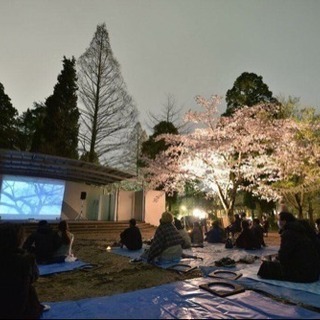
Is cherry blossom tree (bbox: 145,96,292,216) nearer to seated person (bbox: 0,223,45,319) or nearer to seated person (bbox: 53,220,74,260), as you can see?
seated person (bbox: 53,220,74,260)

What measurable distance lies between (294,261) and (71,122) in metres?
21.6

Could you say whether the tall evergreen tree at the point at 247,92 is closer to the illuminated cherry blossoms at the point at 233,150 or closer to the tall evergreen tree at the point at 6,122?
the illuminated cherry blossoms at the point at 233,150

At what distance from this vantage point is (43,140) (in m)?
22.0

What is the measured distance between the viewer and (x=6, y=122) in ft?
82.9

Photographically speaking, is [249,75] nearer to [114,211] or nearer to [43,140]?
[114,211]

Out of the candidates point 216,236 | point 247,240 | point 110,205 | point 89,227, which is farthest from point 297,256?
point 110,205

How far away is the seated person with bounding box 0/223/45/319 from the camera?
2.65 m

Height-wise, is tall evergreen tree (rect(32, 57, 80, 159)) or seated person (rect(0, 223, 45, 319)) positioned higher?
tall evergreen tree (rect(32, 57, 80, 159))

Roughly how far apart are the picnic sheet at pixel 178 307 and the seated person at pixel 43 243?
3.03 metres

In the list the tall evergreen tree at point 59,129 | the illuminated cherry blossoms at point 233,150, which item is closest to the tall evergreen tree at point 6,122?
the tall evergreen tree at point 59,129

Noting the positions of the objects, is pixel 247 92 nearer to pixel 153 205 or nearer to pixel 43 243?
pixel 153 205

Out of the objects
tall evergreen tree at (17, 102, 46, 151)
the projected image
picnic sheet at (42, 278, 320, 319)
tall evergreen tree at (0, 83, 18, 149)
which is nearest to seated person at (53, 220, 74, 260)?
picnic sheet at (42, 278, 320, 319)

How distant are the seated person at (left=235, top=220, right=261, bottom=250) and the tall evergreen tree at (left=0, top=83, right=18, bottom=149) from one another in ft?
78.2

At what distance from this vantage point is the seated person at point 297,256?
170 inches
